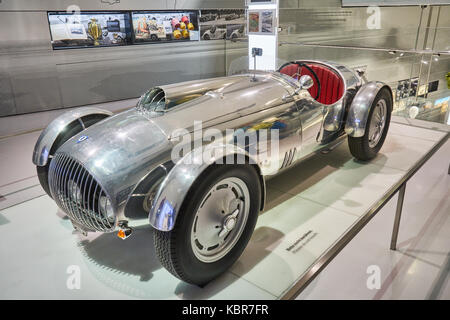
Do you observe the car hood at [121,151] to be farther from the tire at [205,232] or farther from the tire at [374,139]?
the tire at [374,139]

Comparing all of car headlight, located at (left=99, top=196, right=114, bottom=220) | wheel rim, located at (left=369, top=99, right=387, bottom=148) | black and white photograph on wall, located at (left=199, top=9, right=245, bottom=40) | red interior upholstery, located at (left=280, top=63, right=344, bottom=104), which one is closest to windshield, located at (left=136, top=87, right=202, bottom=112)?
car headlight, located at (left=99, top=196, right=114, bottom=220)

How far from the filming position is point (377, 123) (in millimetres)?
3916

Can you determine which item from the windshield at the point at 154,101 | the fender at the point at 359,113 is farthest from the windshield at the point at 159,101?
the fender at the point at 359,113

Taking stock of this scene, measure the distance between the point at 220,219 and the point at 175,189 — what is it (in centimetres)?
41

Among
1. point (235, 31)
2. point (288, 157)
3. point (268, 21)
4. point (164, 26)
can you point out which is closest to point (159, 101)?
point (288, 157)

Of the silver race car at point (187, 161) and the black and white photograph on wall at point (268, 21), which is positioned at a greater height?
the black and white photograph on wall at point (268, 21)

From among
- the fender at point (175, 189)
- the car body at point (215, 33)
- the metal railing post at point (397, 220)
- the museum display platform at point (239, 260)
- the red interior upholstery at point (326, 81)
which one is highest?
the car body at point (215, 33)

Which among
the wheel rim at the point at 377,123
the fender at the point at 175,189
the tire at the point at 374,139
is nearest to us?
the fender at the point at 175,189

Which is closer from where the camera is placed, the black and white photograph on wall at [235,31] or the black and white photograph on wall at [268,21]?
the black and white photograph on wall at [268,21]

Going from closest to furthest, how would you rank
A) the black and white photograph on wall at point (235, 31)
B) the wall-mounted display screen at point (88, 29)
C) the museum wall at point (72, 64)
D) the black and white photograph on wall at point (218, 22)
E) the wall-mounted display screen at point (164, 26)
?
1. the museum wall at point (72, 64)
2. the wall-mounted display screen at point (88, 29)
3. the wall-mounted display screen at point (164, 26)
4. the black and white photograph on wall at point (218, 22)
5. the black and white photograph on wall at point (235, 31)

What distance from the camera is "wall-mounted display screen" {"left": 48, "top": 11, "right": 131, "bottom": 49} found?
6168mm

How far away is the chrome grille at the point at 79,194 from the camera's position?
2.14m
